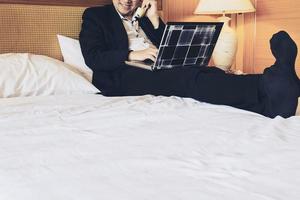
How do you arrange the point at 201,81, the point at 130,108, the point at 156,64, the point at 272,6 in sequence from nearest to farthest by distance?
1. the point at 130,108
2. the point at 201,81
3. the point at 156,64
4. the point at 272,6

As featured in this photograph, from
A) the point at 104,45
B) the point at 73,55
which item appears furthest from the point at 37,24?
the point at 104,45

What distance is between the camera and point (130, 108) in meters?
1.31

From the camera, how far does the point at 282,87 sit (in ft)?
3.90

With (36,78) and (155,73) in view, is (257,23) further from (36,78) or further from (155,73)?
(36,78)

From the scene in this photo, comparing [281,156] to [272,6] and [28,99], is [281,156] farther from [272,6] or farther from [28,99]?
[272,6]

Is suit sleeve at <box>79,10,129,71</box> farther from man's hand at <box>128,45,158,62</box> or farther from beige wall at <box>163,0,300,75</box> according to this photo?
beige wall at <box>163,0,300,75</box>

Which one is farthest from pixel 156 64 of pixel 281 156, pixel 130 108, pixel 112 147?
pixel 281 156

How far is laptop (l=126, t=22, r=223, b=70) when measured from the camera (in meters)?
1.61

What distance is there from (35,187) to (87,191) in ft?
0.31

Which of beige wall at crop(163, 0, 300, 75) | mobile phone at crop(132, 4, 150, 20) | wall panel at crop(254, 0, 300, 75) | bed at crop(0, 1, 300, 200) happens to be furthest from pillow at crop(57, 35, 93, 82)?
wall panel at crop(254, 0, 300, 75)

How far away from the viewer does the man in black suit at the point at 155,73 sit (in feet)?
4.02

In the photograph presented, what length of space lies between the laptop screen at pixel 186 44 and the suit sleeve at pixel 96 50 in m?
0.20

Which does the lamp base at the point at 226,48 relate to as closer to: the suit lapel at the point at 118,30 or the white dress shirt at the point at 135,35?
the white dress shirt at the point at 135,35

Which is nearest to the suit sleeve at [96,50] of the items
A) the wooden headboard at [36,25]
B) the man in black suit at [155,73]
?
the man in black suit at [155,73]
